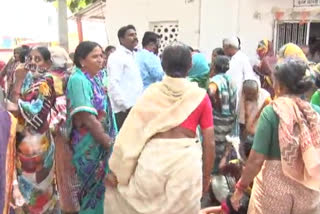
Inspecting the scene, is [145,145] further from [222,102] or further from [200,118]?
[222,102]

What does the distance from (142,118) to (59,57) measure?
1640 mm

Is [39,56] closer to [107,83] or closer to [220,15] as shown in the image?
[107,83]

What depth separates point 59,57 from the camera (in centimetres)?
419

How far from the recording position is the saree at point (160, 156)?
2.77 meters

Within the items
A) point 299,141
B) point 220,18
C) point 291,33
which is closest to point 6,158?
point 299,141

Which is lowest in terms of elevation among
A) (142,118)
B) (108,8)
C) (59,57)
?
(142,118)

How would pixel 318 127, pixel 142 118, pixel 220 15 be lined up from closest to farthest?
pixel 318 127, pixel 142 118, pixel 220 15

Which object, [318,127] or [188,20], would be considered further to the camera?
[188,20]

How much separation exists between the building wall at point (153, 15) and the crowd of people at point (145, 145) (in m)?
5.29

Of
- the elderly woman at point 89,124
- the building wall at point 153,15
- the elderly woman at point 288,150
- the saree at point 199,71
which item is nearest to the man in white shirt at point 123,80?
the saree at point 199,71

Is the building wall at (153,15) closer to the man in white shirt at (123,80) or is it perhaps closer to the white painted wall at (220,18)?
the white painted wall at (220,18)

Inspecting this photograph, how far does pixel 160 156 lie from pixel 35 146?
0.97 metres

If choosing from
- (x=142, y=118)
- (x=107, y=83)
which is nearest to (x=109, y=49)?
(x=107, y=83)

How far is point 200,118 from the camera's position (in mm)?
2898
